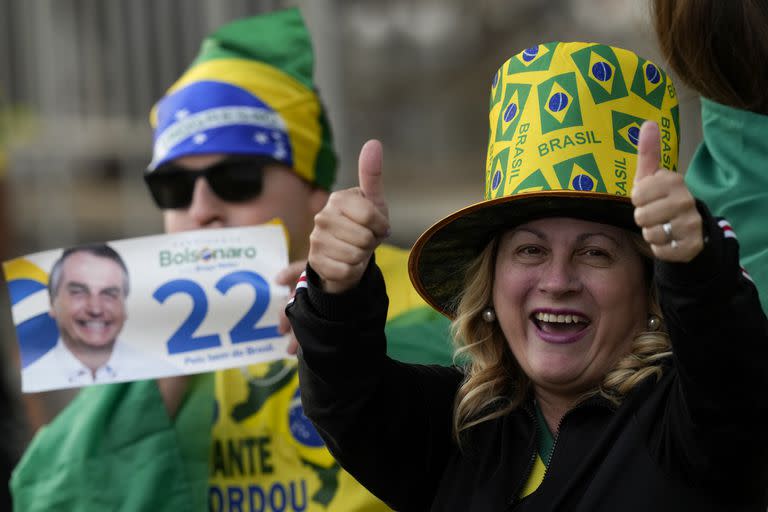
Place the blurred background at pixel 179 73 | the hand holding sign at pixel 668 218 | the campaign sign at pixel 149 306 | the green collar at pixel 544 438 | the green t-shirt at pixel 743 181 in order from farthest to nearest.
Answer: the blurred background at pixel 179 73, the campaign sign at pixel 149 306, the green t-shirt at pixel 743 181, the green collar at pixel 544 438, the hand holding sign at pixel 668 218

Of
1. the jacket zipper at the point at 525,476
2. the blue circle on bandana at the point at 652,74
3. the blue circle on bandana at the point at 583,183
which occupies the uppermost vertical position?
the blue circle on bandana at the point at 652,74

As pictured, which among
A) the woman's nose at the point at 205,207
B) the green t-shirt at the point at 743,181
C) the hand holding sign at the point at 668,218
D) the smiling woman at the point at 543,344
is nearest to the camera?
the hand holding sign at the point at 668,218

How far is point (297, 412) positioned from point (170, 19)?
3505 millimetres

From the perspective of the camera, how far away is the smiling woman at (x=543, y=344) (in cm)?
226

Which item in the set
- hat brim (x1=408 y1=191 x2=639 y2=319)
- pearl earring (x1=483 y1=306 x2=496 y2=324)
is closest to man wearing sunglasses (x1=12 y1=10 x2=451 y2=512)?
hat brim (x1=408 y1=191 x2=639 y2=319)

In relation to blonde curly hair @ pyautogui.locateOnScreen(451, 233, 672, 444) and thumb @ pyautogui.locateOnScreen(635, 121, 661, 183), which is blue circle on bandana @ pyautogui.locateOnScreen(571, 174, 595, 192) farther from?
thumb @ pyautogui.locateOnScreen(635, 121, 661, 183)

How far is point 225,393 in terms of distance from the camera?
11.6ft

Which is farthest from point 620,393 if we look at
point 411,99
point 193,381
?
point 411,99

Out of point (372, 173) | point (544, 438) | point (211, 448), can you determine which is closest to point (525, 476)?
point (544, 438)

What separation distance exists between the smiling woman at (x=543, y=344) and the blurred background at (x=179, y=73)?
259cm

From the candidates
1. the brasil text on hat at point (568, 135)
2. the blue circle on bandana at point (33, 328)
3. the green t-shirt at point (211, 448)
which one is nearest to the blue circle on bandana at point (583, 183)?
the brasil text on hat at point (568, 135)

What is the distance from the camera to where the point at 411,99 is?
644cm

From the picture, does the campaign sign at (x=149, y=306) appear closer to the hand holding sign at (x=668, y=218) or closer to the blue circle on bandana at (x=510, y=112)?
the blue circle on bandana at (x=510, y=112)

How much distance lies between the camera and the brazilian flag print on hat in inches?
144
